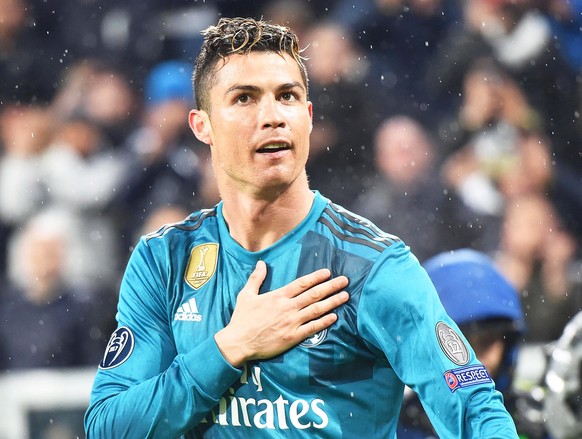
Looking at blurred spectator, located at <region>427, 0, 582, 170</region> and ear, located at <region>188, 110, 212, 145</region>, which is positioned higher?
blurred spectator, located at <region>427, 0, 582, 170</region>

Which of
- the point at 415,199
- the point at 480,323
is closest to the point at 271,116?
the point at 480,323

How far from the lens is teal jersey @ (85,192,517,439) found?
2.57 meters

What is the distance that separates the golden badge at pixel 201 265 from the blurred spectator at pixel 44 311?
325cm

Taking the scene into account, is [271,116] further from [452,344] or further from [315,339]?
[452,344]

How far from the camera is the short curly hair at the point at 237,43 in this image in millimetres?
2873

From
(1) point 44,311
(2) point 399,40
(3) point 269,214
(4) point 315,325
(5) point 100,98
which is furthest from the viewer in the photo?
(5) point 100,98

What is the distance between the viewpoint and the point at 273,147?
278cm

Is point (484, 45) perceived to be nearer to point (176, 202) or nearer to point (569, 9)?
point (569, 9)

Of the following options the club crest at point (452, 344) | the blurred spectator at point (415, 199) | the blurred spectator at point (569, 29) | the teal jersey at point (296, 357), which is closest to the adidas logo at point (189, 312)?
the teal jersey at point (296, 357)

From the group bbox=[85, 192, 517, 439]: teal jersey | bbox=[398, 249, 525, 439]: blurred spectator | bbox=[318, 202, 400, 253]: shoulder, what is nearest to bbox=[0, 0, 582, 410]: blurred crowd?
bbox=[398, 249, 525, 439]: blurred spectator

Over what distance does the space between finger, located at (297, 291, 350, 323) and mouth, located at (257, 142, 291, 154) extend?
0.44 meters

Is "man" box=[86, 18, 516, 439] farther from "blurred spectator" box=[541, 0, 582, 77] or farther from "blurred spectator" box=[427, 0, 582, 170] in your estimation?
"blurred spectator" box=[541, 0, 582, 77]

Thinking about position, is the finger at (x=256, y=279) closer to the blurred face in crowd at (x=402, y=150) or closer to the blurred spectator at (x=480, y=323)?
the blurred spectator at (x=480, y=323)

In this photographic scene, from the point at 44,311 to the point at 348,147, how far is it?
85.7 inches
